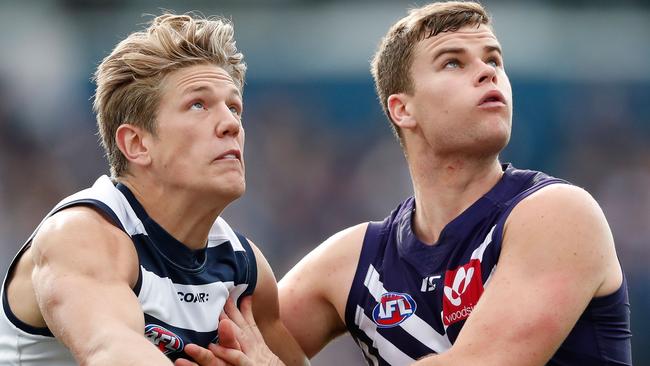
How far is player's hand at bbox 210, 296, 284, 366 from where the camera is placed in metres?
4.88

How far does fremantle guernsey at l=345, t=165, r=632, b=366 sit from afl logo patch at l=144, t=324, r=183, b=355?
1.02m

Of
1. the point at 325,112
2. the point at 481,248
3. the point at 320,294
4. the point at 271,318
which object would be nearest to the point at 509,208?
the point at 481,248

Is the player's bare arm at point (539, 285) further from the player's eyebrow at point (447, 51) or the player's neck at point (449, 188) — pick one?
the player's eyebrow at point (447, 51)

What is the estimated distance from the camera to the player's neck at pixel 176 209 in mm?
4930

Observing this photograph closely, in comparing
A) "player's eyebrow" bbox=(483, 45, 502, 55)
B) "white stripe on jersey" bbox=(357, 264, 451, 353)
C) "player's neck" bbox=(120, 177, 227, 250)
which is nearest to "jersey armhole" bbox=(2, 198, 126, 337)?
"player's neck" bbox=(120, 177, 227, 250)

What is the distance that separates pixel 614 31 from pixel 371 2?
286cm

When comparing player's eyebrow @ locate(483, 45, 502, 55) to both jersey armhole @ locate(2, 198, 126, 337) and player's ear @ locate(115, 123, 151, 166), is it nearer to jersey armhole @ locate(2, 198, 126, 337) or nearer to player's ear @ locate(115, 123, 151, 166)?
player's ear @ locate(115, 123, 151, 166)

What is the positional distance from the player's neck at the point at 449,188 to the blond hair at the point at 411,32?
44 centimetres

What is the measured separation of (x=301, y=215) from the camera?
10.9m

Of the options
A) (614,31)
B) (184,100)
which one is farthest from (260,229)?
(184,100)

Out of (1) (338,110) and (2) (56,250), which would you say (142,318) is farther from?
(1) (338,110)

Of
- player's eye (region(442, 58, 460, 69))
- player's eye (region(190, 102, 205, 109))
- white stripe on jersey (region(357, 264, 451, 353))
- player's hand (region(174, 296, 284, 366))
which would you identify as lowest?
white stripe on jersey (region(357, 264, 451, 353))

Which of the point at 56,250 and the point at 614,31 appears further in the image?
the point at 614,31

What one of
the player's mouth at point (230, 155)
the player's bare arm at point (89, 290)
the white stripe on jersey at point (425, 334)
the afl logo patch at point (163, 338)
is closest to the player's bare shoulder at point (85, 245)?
the player's bare arm at point (89, 290)
